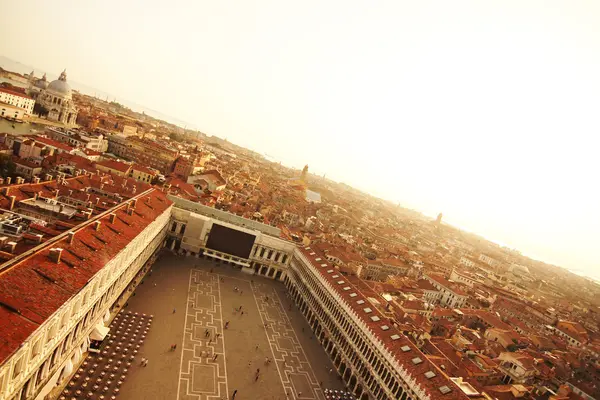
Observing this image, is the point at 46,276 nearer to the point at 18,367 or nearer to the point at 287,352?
the point at 18,367

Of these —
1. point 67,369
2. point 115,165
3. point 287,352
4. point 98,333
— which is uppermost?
point 115,165

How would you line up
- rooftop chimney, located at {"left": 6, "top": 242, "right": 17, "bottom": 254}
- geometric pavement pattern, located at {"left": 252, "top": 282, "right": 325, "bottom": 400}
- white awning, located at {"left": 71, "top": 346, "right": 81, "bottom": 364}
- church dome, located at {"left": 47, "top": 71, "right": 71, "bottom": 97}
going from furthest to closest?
church dome, located at {"left": 47, "top": 71, "right": 71, "bottom": 97} < geometric pavement pattern, located at {"left": 252, "top": 282, "right": 325, "bottom": 400} < white awning, located at {"left": 71, "top": 346, "right": 81, "bottom": 364} < rooftop chimney, located at {"left": 6, "top": 242, "right": 17, "bottom": 254}

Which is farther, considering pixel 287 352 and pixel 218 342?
pixel 287 352

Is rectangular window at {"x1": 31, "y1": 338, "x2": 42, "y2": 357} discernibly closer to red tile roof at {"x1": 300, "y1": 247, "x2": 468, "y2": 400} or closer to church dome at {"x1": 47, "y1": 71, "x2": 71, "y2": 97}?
red tile roof at {"x1": 300, "y1": 247, "x2": 468, "y2": 400}

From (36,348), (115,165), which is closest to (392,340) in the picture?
(36,348)


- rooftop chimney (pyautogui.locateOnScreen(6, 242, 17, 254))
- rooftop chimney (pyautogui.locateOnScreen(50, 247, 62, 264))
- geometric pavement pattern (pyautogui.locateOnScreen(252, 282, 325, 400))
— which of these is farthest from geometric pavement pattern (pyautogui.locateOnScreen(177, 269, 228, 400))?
rooftop chimney (pyautogui.locateOnScreen(6, 242, 17, 254))

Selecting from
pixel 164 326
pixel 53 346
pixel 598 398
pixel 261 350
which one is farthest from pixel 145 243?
pixel 598 398

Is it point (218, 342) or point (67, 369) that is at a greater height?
point (67, 369)
